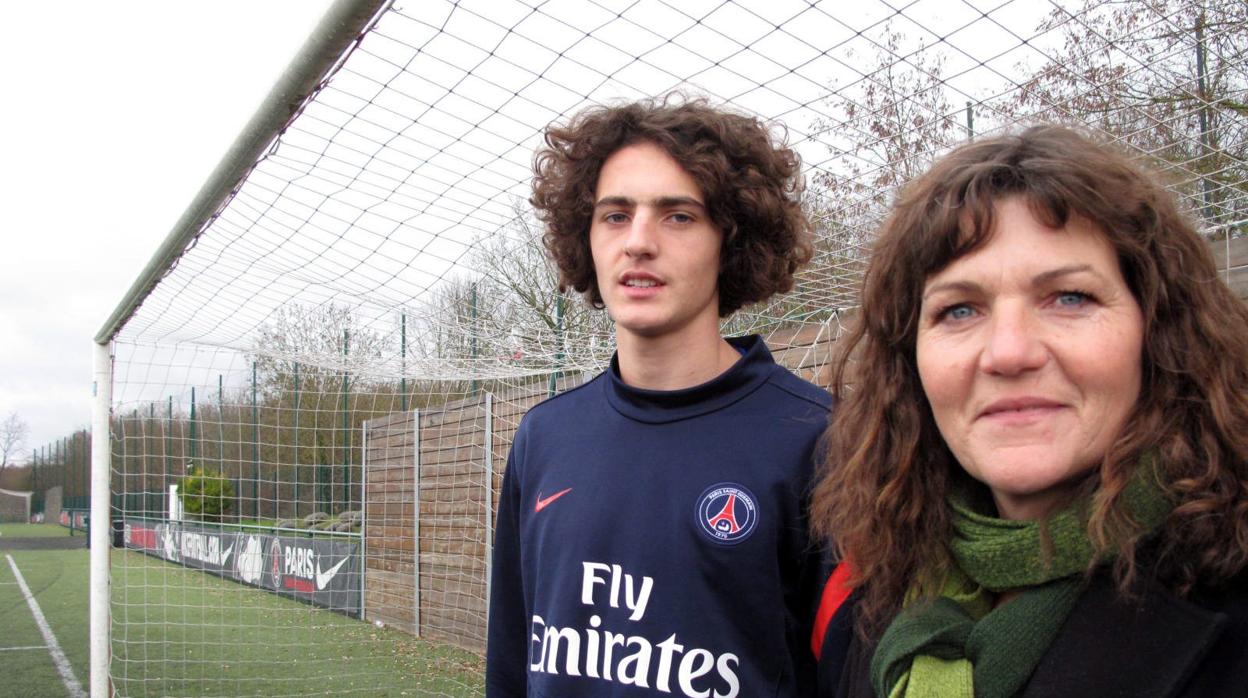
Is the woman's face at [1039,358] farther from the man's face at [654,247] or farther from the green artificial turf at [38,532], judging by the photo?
the green artificial turf at [38,532]

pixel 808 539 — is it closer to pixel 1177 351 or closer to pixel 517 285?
pixel 1177 351

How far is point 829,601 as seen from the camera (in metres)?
1.41

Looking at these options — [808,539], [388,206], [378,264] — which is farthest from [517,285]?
[808,539]

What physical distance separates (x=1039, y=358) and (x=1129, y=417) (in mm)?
116

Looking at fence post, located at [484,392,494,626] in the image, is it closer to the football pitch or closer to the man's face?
the football pitch

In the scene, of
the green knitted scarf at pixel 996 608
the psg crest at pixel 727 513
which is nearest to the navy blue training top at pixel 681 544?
the psg crest at pixel 727 513

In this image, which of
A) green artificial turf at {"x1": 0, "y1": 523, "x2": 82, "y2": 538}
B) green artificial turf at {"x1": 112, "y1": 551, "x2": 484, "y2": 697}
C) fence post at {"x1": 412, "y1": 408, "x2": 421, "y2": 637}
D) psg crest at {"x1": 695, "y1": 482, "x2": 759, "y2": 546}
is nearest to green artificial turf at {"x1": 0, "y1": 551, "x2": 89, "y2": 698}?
green artificial turf at {"x1": 112, "y1": 551, "x2": 484, "y2": 697}

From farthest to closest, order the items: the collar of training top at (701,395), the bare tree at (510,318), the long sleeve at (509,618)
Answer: the bare tree at (510,318)
the long sleeve at (509,618)
the collar of training top at (701,395)

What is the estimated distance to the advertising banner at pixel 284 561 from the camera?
9781 mm

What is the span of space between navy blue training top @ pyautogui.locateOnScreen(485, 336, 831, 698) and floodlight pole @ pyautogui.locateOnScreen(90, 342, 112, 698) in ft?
12.1

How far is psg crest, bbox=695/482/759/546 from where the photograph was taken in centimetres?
146

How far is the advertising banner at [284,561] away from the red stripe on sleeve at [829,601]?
7314 millimetres

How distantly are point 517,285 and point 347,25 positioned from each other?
6.10 m

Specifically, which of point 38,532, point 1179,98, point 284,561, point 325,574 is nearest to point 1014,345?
point 1179,98
